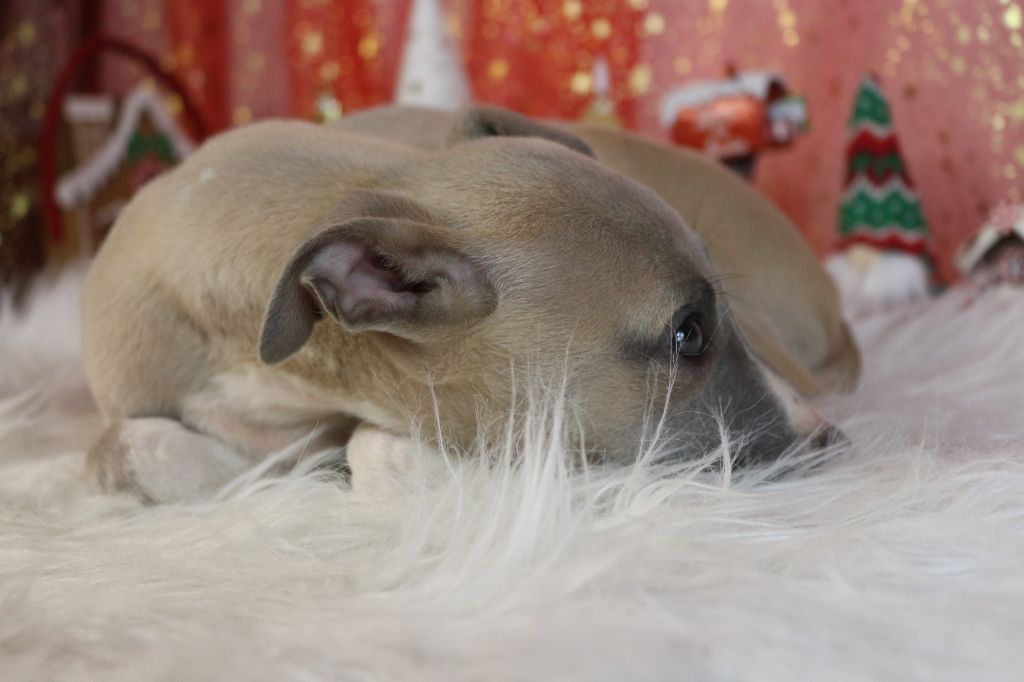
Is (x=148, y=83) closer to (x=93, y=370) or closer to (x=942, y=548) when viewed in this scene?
(x=93, y=370)

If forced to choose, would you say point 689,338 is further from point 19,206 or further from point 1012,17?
point 19,206

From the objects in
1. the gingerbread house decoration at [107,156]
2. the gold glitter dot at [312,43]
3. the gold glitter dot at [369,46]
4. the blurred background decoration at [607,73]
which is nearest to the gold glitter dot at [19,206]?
the blurred background decoration at [607,73]

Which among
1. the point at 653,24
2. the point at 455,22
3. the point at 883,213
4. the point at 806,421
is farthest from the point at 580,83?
the point at 806,421

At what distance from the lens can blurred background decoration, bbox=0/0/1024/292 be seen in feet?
9.34

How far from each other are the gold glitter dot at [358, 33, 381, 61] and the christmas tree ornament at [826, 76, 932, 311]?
6.80 feet

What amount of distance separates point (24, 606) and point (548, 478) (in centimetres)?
57

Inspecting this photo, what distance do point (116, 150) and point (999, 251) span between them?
2896 millimetres

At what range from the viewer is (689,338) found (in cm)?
138

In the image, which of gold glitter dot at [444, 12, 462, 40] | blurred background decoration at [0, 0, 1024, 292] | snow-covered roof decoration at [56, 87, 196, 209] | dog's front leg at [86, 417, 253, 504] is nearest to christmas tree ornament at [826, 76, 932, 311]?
blurred background decoration at [0, 0, 1024, 292]

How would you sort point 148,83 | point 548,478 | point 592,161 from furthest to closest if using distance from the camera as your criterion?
point 148,83
point 592,161
point 548,478

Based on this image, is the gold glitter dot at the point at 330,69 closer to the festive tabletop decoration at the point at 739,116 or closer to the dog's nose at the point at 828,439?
the festive tabletop decoration at the point at 739,116

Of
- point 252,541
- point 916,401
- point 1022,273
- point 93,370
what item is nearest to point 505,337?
point 252,541

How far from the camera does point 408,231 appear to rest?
1.25m

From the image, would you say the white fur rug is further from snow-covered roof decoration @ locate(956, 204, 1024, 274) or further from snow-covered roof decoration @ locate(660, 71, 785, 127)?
snow-covered roof decoration @ locate(660, 71, 785, 127)
